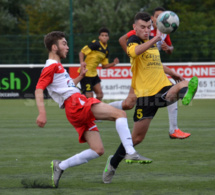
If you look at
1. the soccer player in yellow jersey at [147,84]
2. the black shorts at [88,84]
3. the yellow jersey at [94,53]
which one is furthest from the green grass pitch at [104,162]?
the yellow jersey at [94,53]

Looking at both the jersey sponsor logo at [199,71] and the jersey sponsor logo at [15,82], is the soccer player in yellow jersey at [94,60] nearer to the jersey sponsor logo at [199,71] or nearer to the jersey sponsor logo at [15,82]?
the jersey sponsor logo at [199,71]

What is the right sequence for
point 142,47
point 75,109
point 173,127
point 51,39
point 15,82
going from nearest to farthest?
point 75,109 < point 51,39 < point 142,47 < point 173,127 < point 15,82

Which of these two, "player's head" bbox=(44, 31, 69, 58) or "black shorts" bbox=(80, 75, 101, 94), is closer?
"player's head" bbox=(44, 31, 69, 58)

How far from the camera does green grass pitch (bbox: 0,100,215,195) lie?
5.90 metres

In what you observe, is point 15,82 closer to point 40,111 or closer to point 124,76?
point 124,76

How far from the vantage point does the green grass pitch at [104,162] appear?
19.4 feet

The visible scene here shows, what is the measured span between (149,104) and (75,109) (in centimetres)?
116

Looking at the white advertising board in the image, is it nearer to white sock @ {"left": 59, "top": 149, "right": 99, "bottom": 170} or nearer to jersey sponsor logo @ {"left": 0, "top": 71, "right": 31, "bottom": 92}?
jersey sponsor logo @ {"left": 0, "top": 71, "right": 31, "bottom": 92}

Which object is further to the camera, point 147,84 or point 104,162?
point 104,162

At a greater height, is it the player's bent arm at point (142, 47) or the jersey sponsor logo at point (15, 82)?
the player's bent arm at point (142, 47)

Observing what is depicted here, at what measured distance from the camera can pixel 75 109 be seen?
5980mm

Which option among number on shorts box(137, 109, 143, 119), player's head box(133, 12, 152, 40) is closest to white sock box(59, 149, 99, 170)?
number on shorts box(137, 109, 143, 119)

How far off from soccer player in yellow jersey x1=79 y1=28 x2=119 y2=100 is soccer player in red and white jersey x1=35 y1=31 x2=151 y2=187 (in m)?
8.38

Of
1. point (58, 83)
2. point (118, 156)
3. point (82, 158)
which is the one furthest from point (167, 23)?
point (82, 158)
